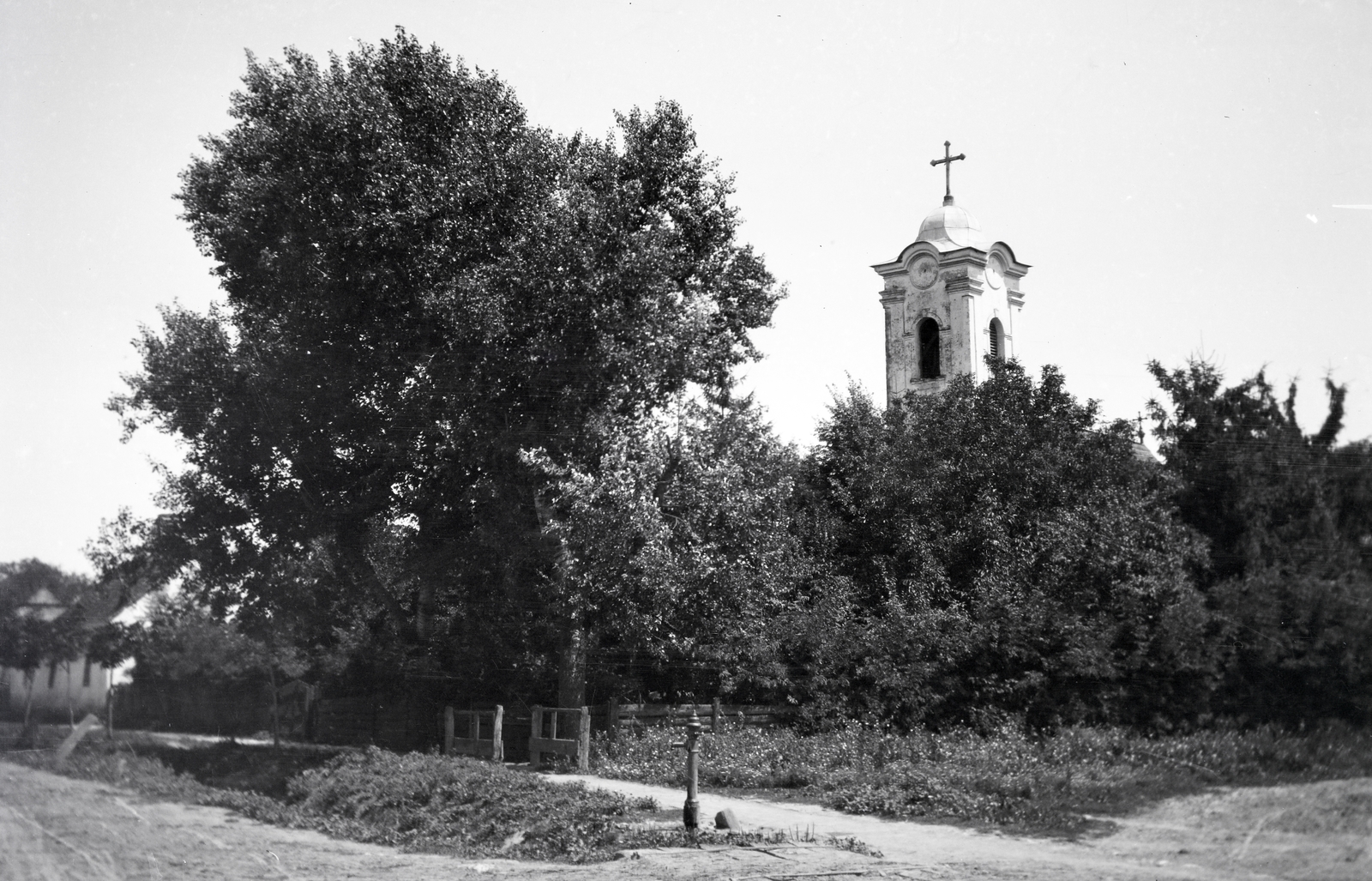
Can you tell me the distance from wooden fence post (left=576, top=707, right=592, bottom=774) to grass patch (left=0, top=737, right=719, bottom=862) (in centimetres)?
132

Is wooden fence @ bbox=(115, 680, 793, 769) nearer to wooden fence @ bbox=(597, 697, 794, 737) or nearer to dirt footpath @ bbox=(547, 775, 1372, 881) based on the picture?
wooden fence @ bbox=(597, 697, 794, 737)

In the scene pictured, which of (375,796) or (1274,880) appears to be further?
(375,796)

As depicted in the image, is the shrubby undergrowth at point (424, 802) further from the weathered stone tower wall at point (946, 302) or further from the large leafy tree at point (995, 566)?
the weathered stone tower wall at point (946, 302)

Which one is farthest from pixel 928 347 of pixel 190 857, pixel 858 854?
pixel 190 857

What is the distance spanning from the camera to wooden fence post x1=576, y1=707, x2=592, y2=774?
788 inches

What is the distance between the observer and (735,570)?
2183cm

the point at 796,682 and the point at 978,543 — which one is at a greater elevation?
the point at 978,543

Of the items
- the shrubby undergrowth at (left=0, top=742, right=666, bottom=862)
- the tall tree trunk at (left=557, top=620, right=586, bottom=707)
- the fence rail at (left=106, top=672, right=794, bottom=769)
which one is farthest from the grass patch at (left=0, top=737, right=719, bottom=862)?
the tall tree trunk at (left=557, top=620, right=586, bottom=707)

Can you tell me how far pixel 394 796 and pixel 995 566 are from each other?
11.7m

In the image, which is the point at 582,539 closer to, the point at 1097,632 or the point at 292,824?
the point at 292,824

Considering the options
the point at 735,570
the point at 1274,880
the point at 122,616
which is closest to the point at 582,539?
the point at 735,570

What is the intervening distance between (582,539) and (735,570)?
9.77 feet

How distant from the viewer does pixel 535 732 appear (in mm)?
Answer: 21125

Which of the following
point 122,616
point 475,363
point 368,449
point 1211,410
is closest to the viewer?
point 122,616
